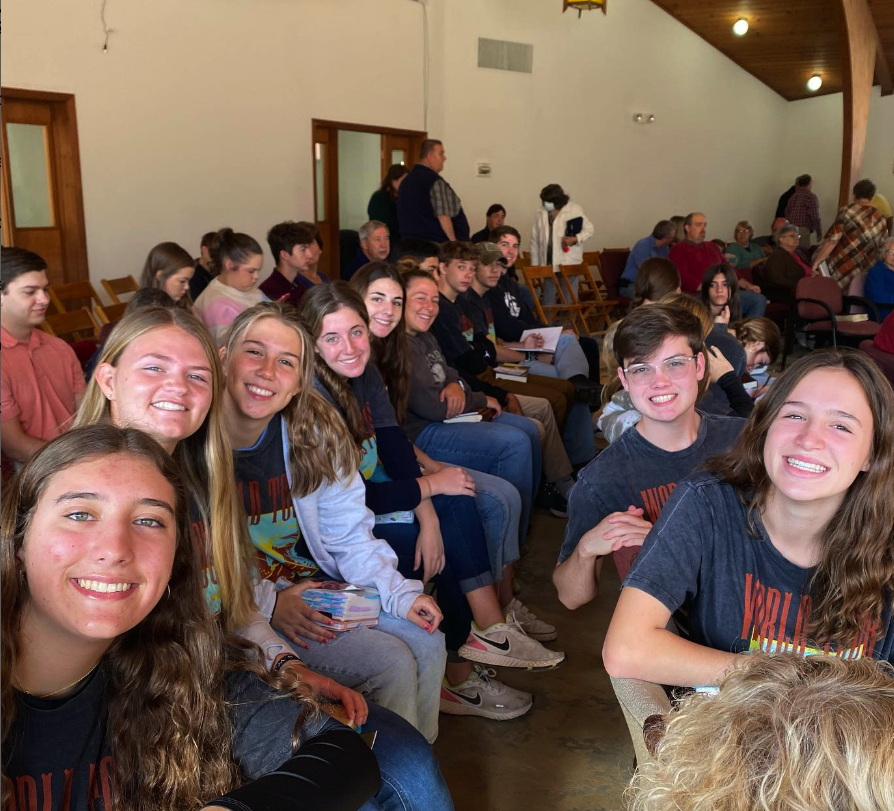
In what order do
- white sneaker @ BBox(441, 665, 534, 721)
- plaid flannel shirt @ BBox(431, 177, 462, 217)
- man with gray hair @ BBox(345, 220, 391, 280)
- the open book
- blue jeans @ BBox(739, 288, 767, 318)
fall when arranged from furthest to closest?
blue jeans @ BBox(739, 288, 767, 318), plaid flannel shirt @ BBox(431, 177, 462, 217), man with gray hair @ BBox(345, 220, 391, 280), the open book, white sneaker @ BBox(441, 665, 534, 721)

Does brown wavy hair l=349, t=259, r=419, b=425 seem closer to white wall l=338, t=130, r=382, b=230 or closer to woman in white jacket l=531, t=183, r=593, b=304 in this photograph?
white wall l=338, t=130, r=382, b=230

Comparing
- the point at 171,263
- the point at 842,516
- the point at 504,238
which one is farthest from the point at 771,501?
the point at 504,238

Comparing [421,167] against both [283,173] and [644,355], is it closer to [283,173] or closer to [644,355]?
[283,173]

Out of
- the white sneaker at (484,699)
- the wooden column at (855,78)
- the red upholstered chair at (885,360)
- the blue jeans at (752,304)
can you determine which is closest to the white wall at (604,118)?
the wooden column at (855,78)

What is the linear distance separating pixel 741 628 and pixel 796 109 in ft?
49.5

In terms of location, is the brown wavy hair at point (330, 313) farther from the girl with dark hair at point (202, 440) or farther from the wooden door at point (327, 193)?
the wooden door at point (327, 193)

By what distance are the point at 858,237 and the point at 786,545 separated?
7812 mm

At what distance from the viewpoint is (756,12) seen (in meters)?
11.1

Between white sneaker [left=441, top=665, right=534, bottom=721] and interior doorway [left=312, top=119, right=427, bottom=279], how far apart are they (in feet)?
19.5

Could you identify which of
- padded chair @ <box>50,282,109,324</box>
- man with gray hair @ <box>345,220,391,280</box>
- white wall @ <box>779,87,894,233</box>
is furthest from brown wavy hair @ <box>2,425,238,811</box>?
white wall @ <box>779,87,894,233</box>

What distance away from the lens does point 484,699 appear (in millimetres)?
2410

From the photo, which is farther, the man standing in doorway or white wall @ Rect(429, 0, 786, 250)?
white wall @ Rect(429, 0, 786, 250)

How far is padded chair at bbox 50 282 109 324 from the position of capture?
202 inches

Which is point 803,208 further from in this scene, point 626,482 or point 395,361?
point 626,482
